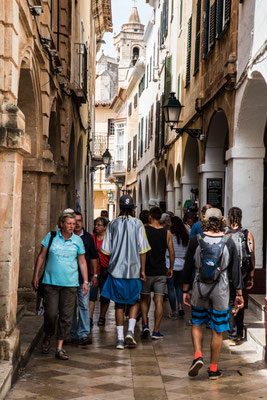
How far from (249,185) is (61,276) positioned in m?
5.18

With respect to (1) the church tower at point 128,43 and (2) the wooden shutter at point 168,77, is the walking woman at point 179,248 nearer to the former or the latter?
(2) the wooden shutter at point 168,77

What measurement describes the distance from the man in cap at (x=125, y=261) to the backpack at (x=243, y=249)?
1221 mm

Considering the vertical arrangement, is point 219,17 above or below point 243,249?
above

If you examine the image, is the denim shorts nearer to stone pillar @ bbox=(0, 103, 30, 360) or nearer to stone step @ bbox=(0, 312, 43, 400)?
stone step @ bbox=(0, 312, 43, 400)

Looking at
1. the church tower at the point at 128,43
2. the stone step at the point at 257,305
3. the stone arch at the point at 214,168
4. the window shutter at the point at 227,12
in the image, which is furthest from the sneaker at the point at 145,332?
the church tower at the point at 128,43

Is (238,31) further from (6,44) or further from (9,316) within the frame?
(9,316)

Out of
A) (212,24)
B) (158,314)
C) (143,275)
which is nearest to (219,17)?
(212,24)

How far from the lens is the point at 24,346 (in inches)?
305

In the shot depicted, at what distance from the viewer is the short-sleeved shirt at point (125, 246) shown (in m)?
8.77

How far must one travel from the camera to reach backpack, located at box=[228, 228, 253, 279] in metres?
8.43

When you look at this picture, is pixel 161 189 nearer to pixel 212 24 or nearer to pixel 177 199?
pixel 177 199

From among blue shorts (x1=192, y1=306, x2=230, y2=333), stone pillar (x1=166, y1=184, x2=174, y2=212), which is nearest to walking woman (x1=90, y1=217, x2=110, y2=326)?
blue shorts (x1=192, y1=306, x2=230, y2=333)

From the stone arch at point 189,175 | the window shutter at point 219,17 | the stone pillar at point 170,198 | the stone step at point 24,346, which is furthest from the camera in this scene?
the stone pillar at point 170,198

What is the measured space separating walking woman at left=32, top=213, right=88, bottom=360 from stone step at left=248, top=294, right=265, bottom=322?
10.5 feet
